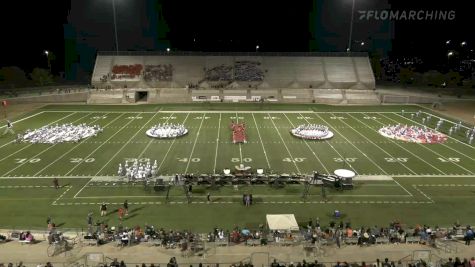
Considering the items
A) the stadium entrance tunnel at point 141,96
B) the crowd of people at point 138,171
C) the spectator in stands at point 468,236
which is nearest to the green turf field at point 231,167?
the crowd of people at point 138,171

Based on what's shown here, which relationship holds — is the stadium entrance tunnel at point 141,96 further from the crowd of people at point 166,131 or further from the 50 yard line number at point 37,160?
the 50 yard line number at point 37,160

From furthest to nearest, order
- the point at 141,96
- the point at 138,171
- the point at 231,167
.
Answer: the point at 141,96 < the point at 231,167 < the point at 138,171

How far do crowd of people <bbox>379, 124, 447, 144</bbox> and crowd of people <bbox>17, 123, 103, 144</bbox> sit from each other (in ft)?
81.1

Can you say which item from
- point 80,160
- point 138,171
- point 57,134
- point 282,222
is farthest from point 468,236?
point 57,134

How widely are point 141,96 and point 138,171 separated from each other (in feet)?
108

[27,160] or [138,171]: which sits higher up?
[138,171]

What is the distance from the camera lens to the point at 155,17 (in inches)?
2633

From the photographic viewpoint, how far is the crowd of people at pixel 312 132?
31922 mm

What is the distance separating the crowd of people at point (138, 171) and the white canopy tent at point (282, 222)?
852 cm

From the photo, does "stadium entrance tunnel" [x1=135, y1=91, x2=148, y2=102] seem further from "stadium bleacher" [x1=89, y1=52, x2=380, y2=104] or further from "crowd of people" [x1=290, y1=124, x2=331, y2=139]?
"crowd of people" [x1=290, y1=124, x2=331, y2=139]

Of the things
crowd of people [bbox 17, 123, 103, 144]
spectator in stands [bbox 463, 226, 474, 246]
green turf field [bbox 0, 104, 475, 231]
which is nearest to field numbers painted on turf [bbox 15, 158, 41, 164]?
green turf field [bbox 0, 104, 475, 231]

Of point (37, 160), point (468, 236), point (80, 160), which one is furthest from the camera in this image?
point (80, 160)

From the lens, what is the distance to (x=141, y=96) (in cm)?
5397

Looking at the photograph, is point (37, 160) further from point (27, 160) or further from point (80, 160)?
point (80, 160)
